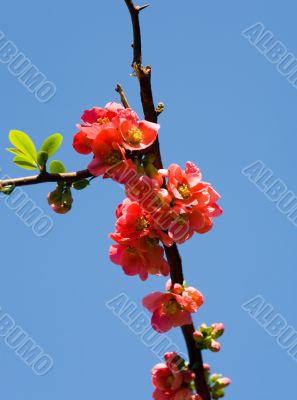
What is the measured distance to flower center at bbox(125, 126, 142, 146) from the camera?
5.59ft

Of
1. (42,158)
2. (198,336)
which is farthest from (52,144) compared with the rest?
(198,336)

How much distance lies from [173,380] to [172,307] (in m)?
0.37

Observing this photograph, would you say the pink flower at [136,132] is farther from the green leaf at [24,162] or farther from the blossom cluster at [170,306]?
the blossom cluster at [170,306]

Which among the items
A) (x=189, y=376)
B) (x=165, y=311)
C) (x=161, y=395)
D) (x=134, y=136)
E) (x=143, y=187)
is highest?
(x=134, y=136)

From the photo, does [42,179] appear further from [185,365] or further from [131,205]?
[185,365]

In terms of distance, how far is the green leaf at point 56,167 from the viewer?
1812mm

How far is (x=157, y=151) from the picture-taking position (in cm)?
182

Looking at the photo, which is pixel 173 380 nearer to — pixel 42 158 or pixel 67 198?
pixel 67 198

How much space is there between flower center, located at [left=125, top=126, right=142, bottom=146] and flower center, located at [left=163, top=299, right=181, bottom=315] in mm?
644

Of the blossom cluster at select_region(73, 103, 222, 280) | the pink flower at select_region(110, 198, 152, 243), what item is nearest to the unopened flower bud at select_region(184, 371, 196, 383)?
the blossom cluster at select_region(73, 103, 222, 280)

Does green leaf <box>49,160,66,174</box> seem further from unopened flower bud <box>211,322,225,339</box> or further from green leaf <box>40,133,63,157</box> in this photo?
unopened flower bud <box>211,322,225,339</box>

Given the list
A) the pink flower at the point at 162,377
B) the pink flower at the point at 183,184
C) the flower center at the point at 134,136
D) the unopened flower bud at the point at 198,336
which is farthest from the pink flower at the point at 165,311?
the flower center at the point at 134,136

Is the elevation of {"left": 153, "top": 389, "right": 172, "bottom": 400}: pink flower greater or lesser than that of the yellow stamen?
lesser

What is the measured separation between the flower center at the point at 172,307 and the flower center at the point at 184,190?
→ 438mm
